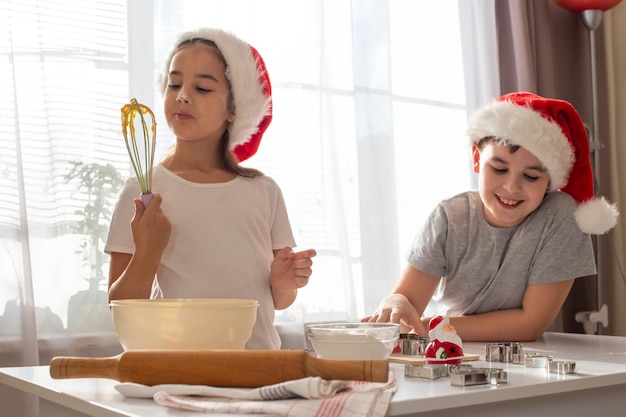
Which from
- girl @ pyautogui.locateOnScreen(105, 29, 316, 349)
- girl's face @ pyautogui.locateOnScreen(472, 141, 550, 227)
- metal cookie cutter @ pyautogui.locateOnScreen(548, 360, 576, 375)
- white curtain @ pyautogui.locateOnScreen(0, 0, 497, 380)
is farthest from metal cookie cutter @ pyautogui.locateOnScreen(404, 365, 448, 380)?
white curtain @ pyautogui.locateOnScreen(0, 0, 497, 380)

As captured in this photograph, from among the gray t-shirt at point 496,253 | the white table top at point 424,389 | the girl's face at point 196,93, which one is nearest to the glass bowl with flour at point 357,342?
the white table top at point 424,389

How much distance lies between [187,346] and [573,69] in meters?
2.70

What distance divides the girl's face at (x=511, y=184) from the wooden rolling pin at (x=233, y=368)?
0.89 meters

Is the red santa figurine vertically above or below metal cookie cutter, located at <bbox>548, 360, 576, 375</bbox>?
above

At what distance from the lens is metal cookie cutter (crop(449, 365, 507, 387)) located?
787mm

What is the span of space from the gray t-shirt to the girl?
37 centimetres

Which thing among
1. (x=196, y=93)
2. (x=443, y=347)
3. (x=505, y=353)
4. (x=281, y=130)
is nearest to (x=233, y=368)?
(x=443, y=347)

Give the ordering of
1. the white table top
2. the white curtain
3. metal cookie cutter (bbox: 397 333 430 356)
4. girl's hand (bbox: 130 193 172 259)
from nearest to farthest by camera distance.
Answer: the white table top
metal cookie cutter (bbox: 397 333 430 356)
girl's hand (bbox: 130 193 172 259)
the white curtain

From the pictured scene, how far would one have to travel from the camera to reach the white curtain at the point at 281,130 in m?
1.83

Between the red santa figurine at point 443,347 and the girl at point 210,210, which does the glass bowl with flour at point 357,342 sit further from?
the girl at point 210,210

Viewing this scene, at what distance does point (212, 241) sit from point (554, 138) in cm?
74

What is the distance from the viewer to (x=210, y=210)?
1355mm

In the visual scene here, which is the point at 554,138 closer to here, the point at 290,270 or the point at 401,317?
the point at 401,317

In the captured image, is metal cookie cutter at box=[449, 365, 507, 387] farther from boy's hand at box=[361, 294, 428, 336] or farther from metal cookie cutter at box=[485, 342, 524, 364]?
boy's hand at box=[361, 294, 428, 336]
